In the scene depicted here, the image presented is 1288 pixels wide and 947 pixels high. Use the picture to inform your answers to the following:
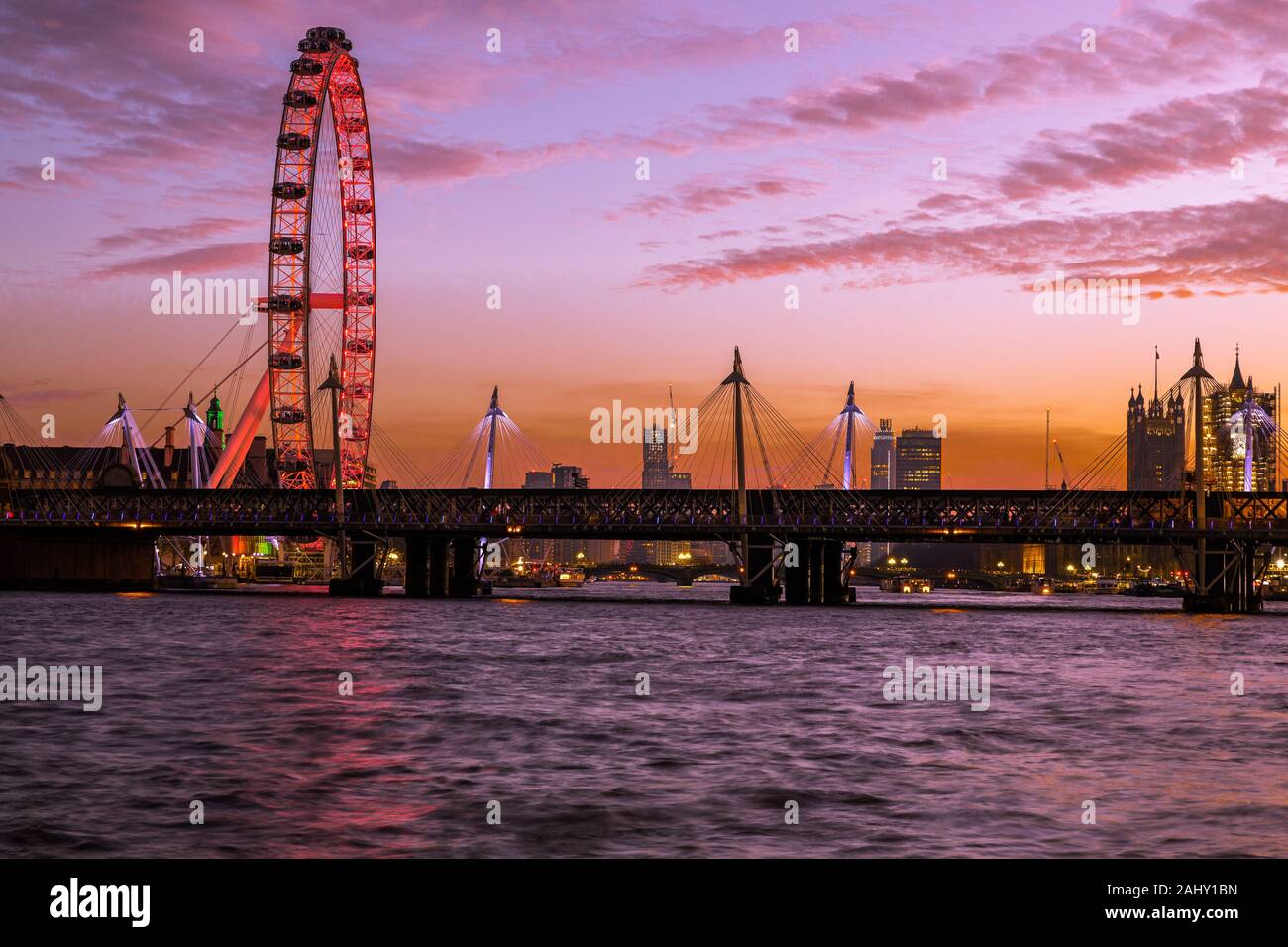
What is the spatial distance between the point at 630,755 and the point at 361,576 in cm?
12028

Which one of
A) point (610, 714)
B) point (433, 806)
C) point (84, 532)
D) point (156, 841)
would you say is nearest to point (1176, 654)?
point (610, 714)

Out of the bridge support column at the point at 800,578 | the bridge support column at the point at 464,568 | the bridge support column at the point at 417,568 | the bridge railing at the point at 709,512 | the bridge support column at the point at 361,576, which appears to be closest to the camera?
the bridge railing at the point at 709,512

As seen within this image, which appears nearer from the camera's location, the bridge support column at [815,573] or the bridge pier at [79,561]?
the bridge support column at [815,573]

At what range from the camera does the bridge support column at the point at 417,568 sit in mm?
148175

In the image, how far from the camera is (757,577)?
136 m

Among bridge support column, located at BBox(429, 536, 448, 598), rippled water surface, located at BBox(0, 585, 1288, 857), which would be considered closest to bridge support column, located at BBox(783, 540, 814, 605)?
bridge support column, located at BBox(429, 536, 448, 598)

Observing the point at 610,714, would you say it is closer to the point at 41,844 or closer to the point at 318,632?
the point at 41,844

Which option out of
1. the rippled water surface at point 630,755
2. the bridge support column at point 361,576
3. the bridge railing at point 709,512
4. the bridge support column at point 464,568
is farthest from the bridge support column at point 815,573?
the rippled water surface at point 630,755

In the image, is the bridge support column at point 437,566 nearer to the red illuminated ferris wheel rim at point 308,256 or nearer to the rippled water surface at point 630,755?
the red illuminated ferris wheel rim at point 308,256
